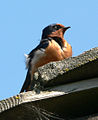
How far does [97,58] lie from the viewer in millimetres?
2066

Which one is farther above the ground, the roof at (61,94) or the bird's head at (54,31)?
the bird's head at (54,31)

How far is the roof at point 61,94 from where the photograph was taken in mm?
2016

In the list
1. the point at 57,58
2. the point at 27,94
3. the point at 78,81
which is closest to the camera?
the point at 27,94

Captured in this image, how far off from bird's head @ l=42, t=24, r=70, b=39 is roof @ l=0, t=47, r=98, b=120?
462cm

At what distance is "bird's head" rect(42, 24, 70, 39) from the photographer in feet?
22.6

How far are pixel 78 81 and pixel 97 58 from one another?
228 mm

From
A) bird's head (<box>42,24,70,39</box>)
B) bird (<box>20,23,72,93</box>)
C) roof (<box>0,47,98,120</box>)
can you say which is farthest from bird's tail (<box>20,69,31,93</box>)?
roof (<box>0,47,98,120</box>)

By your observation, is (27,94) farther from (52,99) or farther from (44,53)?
(44,53)

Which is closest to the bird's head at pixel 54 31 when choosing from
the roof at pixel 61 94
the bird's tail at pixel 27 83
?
the bird's tail at pixel 27 83

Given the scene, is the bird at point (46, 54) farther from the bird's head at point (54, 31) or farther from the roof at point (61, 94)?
the roof at point (61, 94)

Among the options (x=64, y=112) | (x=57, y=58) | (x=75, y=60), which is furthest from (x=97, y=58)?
(x=57, y=58)

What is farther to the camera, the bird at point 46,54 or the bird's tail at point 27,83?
the bird at point 46,54

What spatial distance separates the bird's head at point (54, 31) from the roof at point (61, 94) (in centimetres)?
462

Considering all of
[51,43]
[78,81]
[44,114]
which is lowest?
[44,114]
